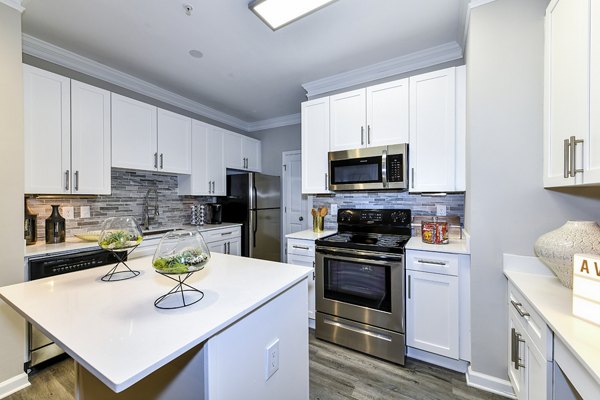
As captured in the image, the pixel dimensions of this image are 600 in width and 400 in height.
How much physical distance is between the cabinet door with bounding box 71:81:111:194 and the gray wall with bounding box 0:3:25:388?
19.3 inches

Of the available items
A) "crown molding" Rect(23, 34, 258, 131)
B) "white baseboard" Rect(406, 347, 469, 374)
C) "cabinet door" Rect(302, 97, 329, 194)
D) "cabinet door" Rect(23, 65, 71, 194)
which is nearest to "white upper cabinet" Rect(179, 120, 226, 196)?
"crown molding" Rect(23, 34, 258, 131)

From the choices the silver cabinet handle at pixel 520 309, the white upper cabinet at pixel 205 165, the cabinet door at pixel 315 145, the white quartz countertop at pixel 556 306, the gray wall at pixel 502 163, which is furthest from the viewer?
the white upper cabinet at pixel 205 165

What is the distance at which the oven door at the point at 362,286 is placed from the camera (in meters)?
2.04

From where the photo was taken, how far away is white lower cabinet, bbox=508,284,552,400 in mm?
1062

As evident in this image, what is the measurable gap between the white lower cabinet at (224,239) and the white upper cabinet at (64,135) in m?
1.23

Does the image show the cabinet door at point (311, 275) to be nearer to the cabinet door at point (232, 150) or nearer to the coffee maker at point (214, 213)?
the coffee maker at point (214, 213)

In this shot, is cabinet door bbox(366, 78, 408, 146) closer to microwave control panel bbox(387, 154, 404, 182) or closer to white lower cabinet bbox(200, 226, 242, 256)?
microwave control panel bbox(387, 154, 404, 182)

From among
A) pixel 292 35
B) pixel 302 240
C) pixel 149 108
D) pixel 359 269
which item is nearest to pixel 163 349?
pixel 359 269

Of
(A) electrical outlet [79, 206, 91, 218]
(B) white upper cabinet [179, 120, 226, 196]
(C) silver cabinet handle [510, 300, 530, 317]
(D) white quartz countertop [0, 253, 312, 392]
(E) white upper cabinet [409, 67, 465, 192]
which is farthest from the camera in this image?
(B) white upper cabinet [179, 120, 226, 196]

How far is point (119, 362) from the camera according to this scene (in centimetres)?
63

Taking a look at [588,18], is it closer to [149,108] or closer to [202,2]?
[202,2]

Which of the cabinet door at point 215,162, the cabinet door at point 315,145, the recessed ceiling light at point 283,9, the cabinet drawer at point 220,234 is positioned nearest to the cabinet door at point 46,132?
the cabinet drawer at point 220,234

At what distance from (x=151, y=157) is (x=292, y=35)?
2024 millimetres

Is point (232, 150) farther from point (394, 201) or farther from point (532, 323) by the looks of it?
point (532, 323)
